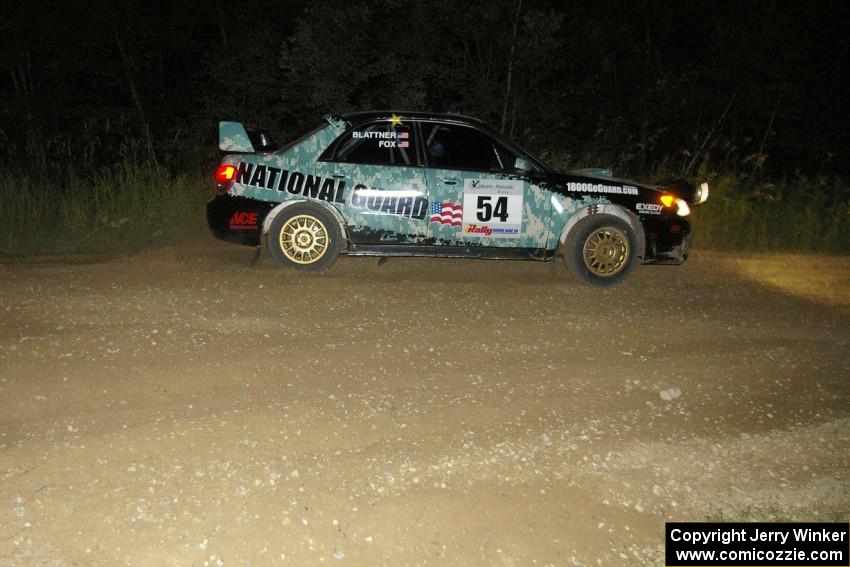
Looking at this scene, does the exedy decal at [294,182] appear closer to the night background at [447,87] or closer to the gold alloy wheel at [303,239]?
the gold alloy wheel at [303,239]

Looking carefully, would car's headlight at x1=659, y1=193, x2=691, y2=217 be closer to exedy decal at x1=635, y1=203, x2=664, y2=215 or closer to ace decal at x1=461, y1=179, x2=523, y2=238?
exedy decal at x1=635, y1=203, x2=664, y2=215

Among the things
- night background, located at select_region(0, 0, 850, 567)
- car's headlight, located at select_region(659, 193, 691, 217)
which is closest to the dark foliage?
night background, located at select_region(0, 0, 850, 567)

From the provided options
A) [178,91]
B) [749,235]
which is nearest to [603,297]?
[749,235]

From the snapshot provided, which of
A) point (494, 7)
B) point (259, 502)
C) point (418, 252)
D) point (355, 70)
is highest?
point (494, 7)

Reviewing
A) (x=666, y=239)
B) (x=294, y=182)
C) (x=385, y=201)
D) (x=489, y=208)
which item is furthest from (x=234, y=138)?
(x=666, y=239)

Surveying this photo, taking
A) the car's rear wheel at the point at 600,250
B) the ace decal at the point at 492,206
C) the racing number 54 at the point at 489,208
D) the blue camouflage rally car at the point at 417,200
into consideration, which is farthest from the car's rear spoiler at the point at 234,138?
the car's rear wheel at the point at 600,250

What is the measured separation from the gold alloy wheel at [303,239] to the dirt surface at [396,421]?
0.60 meters

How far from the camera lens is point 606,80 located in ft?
70.3

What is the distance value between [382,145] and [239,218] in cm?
164

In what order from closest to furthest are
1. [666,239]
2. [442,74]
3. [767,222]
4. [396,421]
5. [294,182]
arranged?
1. [396,421]
2. [294,182]
3. [666,239]
4. [767,222]
5. [442,74]

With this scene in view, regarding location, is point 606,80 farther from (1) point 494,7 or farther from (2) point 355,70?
(2) point 355,70

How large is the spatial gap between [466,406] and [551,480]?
3.11ft

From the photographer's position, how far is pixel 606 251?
815 centimetres

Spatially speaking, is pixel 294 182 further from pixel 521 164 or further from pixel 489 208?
pixel 521 164
